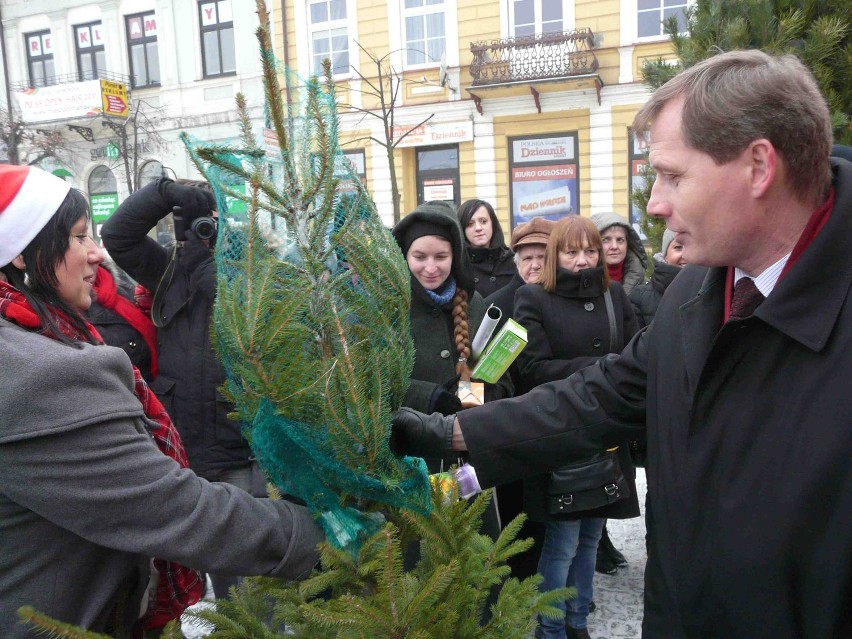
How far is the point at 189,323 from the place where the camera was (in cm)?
282

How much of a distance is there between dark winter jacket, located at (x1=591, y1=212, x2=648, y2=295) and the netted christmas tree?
3.02 m

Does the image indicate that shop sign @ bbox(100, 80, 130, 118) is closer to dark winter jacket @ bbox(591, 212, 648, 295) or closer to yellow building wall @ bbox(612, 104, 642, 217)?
yellow building wall @ bbox(612, 104, 642, 217)

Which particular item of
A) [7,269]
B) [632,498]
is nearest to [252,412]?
[7,269]

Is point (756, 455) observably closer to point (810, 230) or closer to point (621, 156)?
point (810, 230)

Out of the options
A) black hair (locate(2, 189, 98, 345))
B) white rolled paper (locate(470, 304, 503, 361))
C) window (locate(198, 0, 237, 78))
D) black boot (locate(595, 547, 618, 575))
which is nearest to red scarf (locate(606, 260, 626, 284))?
black boot (locate(595, 547, 618, 575))

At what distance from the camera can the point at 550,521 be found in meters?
2.90

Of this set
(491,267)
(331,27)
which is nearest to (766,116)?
(491,267)

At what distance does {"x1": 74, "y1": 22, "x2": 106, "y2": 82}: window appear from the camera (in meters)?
17.5

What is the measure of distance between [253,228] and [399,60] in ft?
47.0

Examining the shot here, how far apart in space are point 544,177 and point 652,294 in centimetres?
1054

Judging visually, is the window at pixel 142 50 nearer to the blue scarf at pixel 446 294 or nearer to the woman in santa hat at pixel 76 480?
the blue scarf at pixel 446 294

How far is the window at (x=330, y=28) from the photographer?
14586mm

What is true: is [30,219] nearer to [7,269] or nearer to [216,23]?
[7,269]

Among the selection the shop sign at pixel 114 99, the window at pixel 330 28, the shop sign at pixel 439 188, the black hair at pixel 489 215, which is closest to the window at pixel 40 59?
the shop sign at pixel 114 99
